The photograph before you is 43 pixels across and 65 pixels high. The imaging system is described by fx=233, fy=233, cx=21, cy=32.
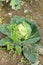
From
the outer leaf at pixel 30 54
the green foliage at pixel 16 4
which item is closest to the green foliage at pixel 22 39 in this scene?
the outer leaf at pixel 30 54

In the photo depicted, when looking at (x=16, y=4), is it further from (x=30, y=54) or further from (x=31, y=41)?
(x=30, y=54)

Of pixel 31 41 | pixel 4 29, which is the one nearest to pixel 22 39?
pixel 31 41

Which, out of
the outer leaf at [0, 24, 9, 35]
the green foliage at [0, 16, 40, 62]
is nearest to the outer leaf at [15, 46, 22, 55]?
the green foliage at [0, 16, 40, 62]

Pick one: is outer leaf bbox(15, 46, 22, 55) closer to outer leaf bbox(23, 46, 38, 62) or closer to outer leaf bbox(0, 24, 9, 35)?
outer leaf bbox(23, 46, 38, 62)

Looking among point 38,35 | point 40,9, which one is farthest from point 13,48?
point 40,9

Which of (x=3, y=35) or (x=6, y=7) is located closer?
(x=3, y=35)

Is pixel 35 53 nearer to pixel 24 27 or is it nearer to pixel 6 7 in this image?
pixel 24 27

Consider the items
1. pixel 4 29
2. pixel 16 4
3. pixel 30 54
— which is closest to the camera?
pixel 30 54
